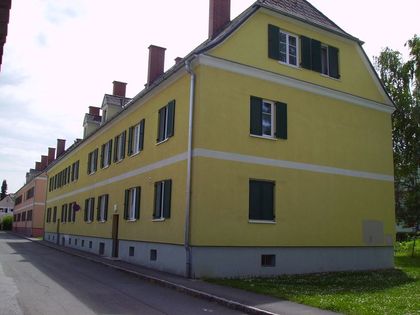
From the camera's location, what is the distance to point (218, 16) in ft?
62.3

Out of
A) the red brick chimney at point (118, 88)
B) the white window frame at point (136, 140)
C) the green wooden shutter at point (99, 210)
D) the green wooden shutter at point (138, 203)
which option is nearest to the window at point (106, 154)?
the green wooden shutter at point (99, 210)

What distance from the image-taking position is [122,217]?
74.9 ft

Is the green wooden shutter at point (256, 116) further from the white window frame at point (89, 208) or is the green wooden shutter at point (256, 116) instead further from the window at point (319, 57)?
the white window frame at point (89, 208)

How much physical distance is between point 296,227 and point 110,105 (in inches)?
637

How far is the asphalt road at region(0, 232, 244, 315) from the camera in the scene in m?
10.2

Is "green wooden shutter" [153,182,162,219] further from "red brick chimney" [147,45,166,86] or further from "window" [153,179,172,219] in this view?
"red brick chimney" [147,45,166,86]

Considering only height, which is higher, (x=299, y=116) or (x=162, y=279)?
(x=299, y=116)

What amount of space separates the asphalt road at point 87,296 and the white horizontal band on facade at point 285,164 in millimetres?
4624

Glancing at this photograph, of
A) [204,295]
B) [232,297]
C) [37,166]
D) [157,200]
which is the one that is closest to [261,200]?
[157,200]

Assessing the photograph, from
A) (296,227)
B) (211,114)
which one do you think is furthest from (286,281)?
(211,114)

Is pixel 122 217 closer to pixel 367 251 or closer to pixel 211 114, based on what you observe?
pixel 211 114

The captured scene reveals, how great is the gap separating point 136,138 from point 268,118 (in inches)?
288

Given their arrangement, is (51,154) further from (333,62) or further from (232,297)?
(232,297)

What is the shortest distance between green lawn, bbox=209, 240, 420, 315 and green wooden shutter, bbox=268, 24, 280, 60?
816cm
